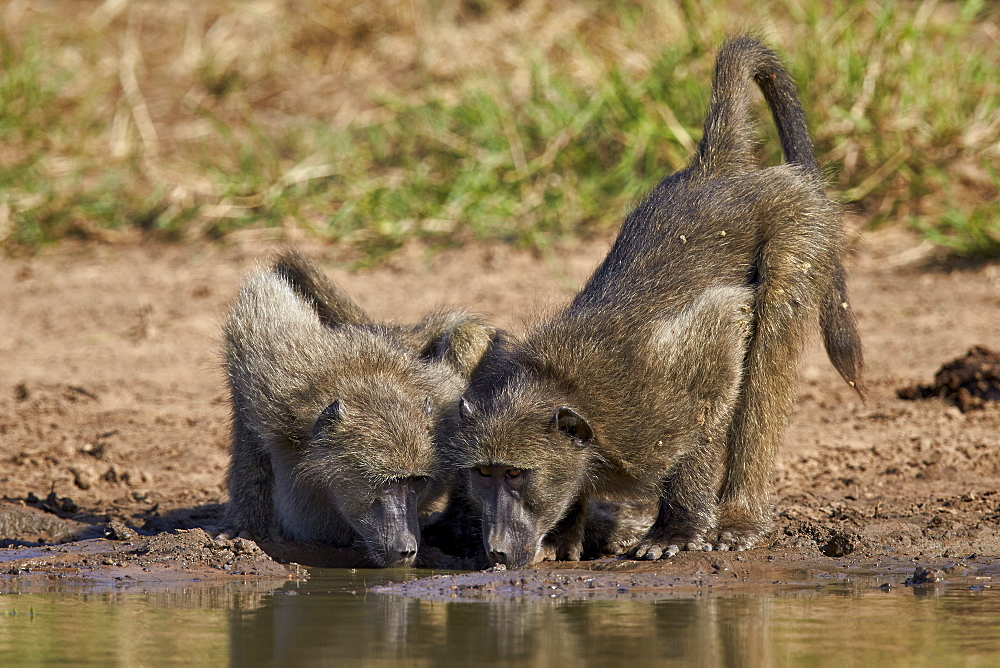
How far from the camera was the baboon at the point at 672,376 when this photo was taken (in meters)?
4.92

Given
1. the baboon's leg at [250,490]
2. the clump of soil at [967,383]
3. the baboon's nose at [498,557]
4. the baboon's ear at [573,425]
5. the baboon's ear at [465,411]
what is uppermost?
the clump of soil at [967,383]

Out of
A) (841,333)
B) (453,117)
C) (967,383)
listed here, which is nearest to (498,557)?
(841,333)

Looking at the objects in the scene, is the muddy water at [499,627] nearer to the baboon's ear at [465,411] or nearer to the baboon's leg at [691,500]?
the baboon's leg at [691,500]

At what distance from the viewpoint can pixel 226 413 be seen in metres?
7.40

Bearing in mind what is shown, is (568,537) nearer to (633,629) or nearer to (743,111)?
(633,629)

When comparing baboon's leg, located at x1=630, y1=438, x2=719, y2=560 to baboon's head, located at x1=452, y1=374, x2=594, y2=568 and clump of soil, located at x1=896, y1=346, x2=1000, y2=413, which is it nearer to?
baboon's head, located at x1=452, y1=374, x2=594, y2=568

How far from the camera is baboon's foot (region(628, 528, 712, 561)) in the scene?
500cm

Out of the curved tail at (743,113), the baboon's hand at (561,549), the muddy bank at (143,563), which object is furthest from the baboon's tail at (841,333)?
the muddy bank at (143,563)

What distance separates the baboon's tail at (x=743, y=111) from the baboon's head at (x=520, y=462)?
5.31 feet

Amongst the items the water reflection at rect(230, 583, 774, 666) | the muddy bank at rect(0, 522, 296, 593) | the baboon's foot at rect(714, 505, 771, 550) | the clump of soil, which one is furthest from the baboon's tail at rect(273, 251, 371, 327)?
the clump of soil

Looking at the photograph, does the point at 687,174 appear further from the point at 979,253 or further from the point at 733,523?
the point at 979,253

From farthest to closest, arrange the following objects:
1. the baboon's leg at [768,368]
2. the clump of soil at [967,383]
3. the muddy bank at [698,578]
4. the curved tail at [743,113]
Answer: the clump of soil at [967,383] → the curved tail at [743,113] → the baboon's leg at [768,368] → the muddy bank at [698,578]

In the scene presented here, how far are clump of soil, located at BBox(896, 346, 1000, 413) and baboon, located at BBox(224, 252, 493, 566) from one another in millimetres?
2552

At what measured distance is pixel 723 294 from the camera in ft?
17.1
